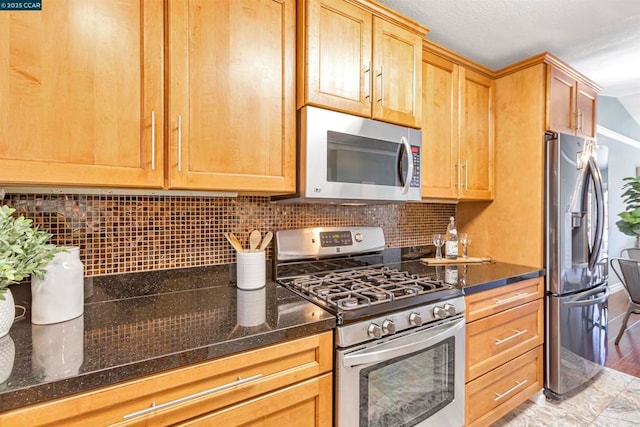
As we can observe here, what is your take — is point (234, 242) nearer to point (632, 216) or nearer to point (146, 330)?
point (146, 330)

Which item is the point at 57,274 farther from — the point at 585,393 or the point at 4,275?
the point at 585,393

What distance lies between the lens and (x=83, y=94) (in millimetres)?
969

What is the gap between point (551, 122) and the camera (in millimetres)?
2004

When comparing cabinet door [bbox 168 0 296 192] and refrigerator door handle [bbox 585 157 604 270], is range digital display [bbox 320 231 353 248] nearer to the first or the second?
cabinet door [bbox 168 0 296 192]

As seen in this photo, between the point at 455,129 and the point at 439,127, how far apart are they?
0.15 meters

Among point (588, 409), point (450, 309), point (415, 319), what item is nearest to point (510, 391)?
point (588, 409)

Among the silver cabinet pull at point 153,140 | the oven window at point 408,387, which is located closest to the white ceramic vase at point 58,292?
the silver cabinet pull at point 153,140

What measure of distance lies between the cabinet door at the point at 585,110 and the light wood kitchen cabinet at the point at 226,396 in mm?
2475

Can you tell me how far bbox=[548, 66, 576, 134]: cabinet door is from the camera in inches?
79.2

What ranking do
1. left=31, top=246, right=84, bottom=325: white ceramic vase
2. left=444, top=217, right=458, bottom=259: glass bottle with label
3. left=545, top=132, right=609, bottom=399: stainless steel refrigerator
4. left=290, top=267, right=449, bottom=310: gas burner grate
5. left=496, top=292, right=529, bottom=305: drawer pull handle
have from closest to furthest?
left=31, top=246, right=84, bottom=325: white ceramic vase, left=290, top=267, right=449, bottom=310: gas burner grate, left=496, top=292, right=529, bottom=305: drawer pull handle, left=545, top=132, right=609, bottom=399: stainless steel refrigerator, left=444, top=217, right=458, bottom=259: glass bottle with label

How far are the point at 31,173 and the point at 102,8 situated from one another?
568mm

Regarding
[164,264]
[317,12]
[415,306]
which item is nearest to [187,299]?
[164,264]

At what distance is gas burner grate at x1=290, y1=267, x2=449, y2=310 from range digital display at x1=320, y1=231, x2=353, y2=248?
0.53 feet

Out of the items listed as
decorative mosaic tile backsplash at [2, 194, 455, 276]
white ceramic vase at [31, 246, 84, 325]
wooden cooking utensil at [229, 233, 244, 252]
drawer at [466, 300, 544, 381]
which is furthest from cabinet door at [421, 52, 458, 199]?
white ceramic vase at [31, 246, 84, 325]
